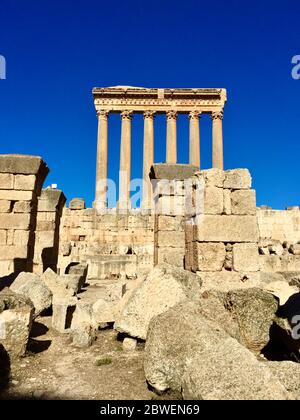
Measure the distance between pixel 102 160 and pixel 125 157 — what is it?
1760 mm

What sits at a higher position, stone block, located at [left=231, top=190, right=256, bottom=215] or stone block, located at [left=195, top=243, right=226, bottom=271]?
stone block, located at [left=231, top=190, right=256, bottom=215]

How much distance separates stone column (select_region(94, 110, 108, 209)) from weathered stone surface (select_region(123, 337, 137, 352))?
1992cm

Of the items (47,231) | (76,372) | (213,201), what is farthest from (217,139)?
(76,372)

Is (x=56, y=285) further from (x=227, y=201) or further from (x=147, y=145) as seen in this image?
(x=147, y=145)

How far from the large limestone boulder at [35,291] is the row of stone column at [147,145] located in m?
19.2

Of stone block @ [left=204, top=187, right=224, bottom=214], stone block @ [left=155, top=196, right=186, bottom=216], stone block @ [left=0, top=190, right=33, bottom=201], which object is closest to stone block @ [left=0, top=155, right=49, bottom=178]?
stone block @ [left=0, top=190, right=33, bottom=201]

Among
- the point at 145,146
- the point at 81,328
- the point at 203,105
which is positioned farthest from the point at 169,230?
the point at 203,105

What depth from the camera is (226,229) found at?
6.75 m

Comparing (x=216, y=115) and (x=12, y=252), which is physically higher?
(x=216, y=115)

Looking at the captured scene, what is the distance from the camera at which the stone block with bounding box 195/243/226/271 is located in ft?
21.7

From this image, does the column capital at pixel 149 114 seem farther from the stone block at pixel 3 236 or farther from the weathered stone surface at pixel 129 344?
the weathered stone surface at pixel 129 344

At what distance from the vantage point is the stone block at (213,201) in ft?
22.1

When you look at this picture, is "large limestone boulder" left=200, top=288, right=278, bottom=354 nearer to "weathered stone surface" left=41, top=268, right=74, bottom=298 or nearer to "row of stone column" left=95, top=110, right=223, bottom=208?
"weathered stone surface" left=41, top=268, right=74, bottom=298
